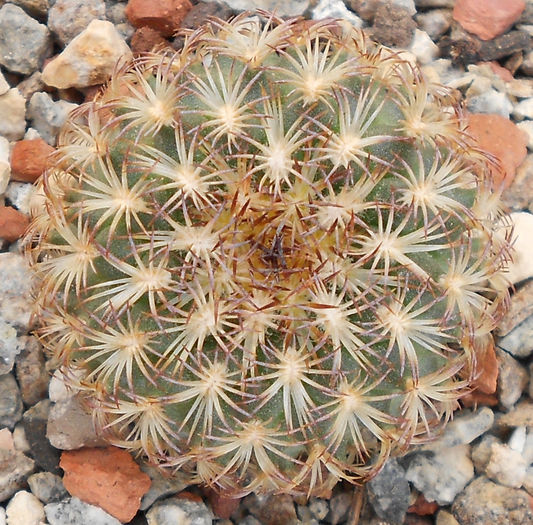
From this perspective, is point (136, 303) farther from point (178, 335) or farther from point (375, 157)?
point (375, 157)

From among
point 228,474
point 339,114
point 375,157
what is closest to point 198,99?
point 339,114

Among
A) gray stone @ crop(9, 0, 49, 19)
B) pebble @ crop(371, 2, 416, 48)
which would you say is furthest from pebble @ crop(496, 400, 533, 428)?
gray stone @ crop(9, 0, 49, 19)

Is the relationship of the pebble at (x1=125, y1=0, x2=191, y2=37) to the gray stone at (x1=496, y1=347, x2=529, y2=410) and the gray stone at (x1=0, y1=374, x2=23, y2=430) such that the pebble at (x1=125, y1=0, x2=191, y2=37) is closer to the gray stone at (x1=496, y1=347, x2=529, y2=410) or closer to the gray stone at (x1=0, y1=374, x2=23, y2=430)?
the gray stone at (x1=0, y1=374, x2=23, y2=430)

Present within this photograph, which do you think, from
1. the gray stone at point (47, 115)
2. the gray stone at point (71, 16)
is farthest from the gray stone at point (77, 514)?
the gray stone at point (71, 16)

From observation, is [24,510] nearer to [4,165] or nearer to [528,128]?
[4,165]

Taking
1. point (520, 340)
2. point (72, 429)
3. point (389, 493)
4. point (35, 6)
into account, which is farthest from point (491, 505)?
point (35, 6)
